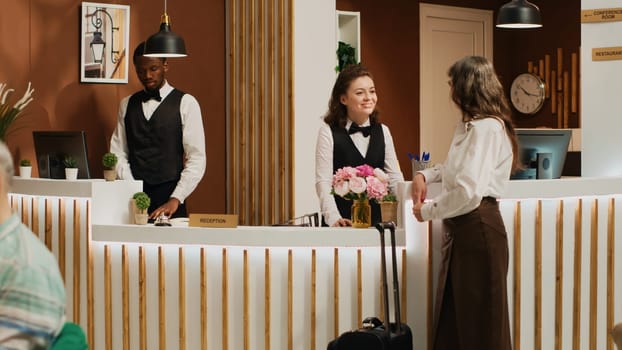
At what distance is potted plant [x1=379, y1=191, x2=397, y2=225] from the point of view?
465 cm

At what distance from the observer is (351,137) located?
5.26 metres

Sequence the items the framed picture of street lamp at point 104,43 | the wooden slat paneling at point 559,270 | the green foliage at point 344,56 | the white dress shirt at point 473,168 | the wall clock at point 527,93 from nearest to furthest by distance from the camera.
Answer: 1. the white dress shirt at point 473,168
2. the wooden slat paneling at point 559,270
3. the framed picture of street lamp at point 104,43
4. the green foliage at point 344,56
5. the wall clock at point 527,93

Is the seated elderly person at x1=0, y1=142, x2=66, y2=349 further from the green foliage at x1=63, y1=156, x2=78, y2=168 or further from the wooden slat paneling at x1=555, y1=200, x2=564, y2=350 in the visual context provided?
the green foliage at x1=63, y1=156, x2=78, y2=168

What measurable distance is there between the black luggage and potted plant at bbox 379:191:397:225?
16 cm

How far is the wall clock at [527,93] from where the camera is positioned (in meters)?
9.45

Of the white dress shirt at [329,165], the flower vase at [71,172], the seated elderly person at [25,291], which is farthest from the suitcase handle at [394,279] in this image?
the seated elderly person at [25,291]

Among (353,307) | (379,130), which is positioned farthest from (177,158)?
(353,307)

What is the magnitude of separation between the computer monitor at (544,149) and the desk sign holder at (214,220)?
1557 mm

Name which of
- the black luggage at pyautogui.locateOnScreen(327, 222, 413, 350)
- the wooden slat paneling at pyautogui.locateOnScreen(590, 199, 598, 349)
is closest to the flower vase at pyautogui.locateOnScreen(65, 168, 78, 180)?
the black luggage at pyautogui.locateOnScreen(327, 222, 413, 350)

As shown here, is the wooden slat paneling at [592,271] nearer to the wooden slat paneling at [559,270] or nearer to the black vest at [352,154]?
the wooden slat paneling at [559,270]

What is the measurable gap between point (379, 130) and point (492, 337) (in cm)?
135

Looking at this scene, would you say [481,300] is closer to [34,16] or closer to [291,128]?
[291,128]

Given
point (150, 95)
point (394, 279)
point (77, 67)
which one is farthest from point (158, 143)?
point (394, 279)

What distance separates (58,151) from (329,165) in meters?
1.63
